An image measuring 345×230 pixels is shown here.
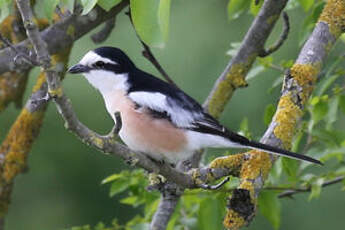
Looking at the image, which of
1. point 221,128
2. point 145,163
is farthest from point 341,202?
point 145,163

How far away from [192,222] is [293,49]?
3077mm

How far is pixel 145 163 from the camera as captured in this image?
10.7ft

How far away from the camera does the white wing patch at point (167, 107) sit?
396 cm

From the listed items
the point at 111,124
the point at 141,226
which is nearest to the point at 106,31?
the point at 141,226

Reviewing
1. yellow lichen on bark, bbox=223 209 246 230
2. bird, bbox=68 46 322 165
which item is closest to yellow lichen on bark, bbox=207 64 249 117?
bird, bbox=68 46 322 165

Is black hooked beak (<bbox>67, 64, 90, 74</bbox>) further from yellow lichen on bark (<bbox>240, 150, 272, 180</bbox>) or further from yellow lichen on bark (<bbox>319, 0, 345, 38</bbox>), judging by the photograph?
yellow lichen on bark (<bbox>319, 0, 345, 38</bbox>)

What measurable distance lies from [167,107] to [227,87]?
0.79 metres

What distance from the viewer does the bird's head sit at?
4117mm

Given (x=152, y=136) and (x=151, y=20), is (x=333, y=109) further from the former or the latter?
(x=151, y=20)

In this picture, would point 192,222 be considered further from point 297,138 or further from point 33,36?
point 33,36

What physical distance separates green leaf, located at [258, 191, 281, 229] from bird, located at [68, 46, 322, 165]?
360 mm

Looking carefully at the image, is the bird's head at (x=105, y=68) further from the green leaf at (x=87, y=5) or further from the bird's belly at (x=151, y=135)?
the green leaf at (x=87, y=5)

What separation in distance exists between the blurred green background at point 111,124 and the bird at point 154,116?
254 centimetres

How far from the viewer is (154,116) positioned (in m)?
3.93
